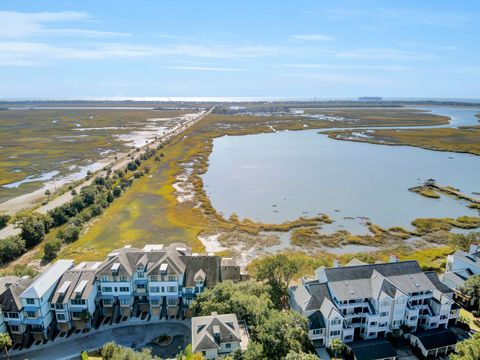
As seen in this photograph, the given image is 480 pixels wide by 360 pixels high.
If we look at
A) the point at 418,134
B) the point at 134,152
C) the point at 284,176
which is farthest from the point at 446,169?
the point at 134,152

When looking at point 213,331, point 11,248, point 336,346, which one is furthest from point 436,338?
point 11,248

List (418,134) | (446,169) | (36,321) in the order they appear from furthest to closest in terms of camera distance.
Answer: (418,134) → (446,169) → (36,321)

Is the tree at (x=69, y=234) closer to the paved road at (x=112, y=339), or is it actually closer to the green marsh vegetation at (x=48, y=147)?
the paved road at (x=112, y=339)

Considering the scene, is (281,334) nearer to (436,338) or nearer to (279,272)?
(279,272)

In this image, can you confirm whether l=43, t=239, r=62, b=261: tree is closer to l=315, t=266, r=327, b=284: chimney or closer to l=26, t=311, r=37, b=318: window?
l=26, t=311, r=37, b=318: window

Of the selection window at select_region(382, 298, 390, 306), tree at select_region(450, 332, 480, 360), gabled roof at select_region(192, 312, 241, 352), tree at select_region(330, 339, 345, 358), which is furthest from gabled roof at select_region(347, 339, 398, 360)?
gabled roof at select_region(192, 312, 241, 352)

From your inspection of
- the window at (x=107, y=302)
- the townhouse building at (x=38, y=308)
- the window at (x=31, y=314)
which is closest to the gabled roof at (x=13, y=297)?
the townhouse building at (x=38, y=308)

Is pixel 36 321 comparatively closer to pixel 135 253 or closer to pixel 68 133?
pixel 135 253
